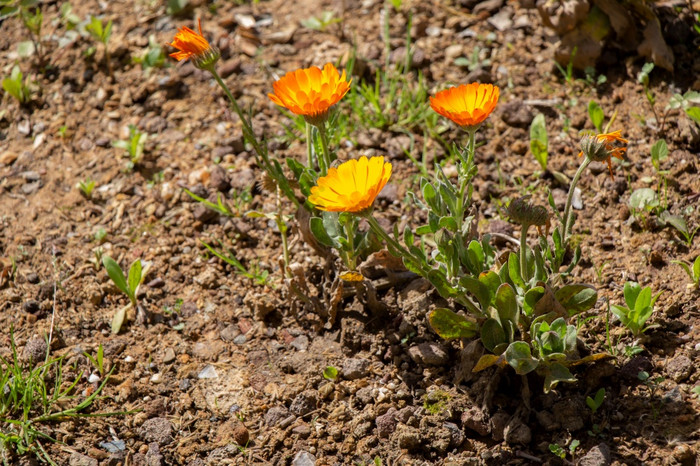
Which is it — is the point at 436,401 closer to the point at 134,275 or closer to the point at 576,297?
the point at 576,297

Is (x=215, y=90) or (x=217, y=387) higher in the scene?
(x=215, y=90)

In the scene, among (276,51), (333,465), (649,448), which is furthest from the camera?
(276,51)

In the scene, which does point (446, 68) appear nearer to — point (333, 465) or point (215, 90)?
point (215, 90)

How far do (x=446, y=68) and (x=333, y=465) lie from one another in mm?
2328

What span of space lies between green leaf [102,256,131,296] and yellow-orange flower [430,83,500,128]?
5.31ft

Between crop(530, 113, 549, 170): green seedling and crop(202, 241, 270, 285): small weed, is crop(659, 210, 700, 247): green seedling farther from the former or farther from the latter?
crop(202, 241, 270, 285): small weed

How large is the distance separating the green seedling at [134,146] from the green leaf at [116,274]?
32.2 inches

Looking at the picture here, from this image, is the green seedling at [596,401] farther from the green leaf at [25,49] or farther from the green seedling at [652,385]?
the green leaf at [25,49]

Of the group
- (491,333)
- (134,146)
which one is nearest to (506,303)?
(491,333)

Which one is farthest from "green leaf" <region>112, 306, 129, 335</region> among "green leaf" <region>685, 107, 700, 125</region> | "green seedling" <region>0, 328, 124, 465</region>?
"green leaf" <region>685, 107, 700, 125</region>

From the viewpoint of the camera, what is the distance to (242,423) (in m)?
2.68

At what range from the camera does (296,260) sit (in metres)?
3.23


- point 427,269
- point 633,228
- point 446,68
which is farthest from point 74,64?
point 633,228

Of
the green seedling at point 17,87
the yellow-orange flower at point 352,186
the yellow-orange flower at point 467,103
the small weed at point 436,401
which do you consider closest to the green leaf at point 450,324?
the small weed at point 436,401
